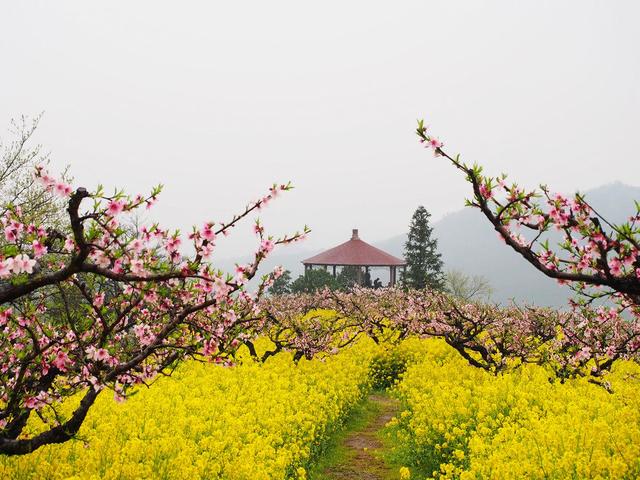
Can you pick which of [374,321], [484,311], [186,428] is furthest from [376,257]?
[186,428]

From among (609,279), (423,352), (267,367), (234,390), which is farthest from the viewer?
(423,352)

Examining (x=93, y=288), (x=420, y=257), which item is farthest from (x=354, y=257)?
(x=93, y=288)

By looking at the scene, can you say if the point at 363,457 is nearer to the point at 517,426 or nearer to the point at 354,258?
the point at 517,426

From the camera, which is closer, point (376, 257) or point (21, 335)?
point (21, 335)

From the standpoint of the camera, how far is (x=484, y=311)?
17.9 metres

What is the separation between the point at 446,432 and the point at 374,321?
37.6ft

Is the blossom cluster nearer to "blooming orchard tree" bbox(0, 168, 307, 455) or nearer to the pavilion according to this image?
"blooming orchard tree" bbox(0, 168, 307, 455)

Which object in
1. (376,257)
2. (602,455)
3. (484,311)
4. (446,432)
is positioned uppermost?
(376,257)

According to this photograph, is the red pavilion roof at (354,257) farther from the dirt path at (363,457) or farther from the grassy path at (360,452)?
the dirt path at (363,457)

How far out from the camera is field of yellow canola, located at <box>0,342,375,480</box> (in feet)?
25.6

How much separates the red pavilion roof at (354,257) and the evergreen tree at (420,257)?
1.27 m

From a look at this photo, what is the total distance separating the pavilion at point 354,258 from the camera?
4866 cm

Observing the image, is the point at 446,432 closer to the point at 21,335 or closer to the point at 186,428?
the point at 186,428

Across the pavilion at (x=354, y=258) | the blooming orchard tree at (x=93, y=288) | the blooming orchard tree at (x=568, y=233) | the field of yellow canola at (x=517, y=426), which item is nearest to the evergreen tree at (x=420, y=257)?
the pavilion at (x=354, y=258)
